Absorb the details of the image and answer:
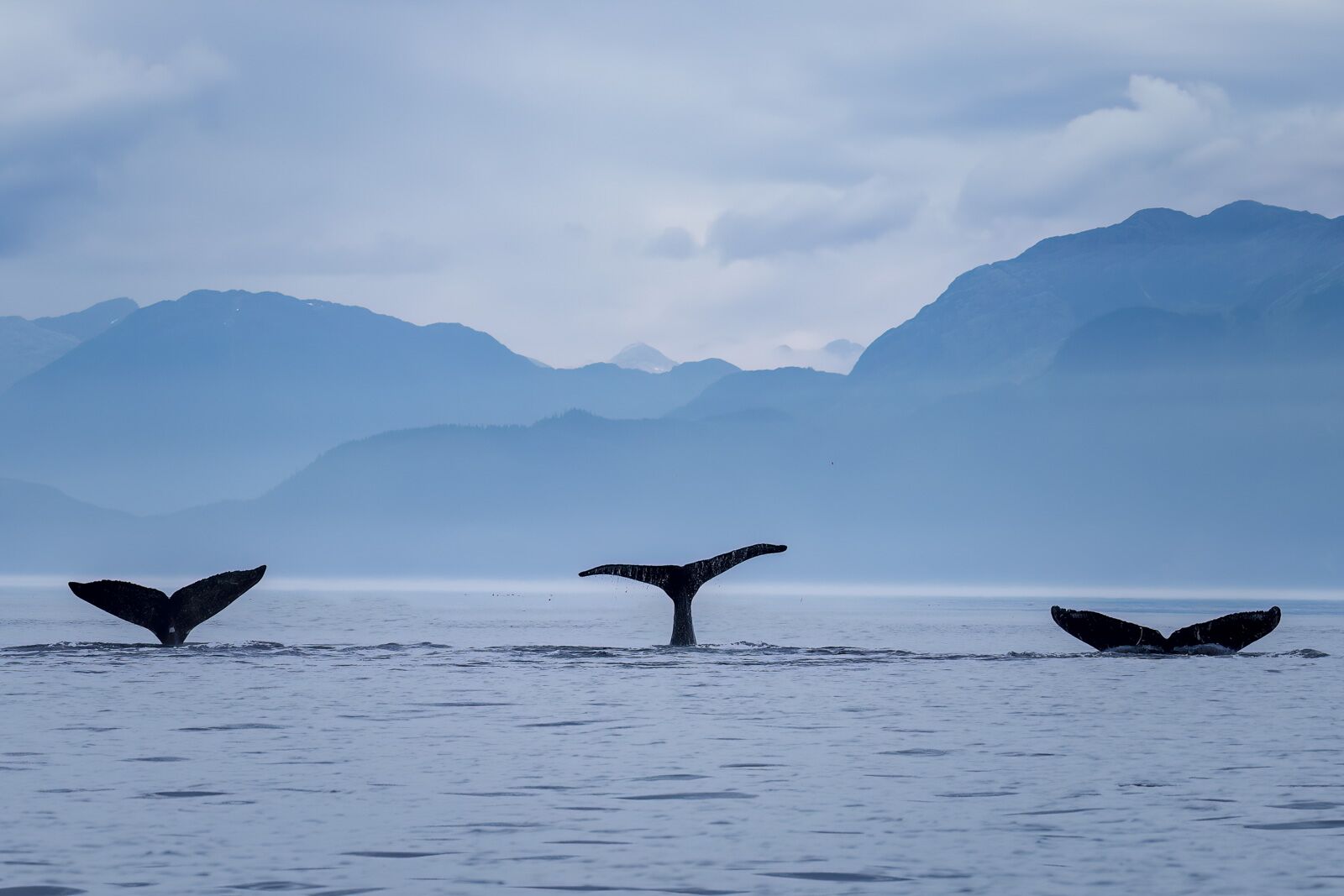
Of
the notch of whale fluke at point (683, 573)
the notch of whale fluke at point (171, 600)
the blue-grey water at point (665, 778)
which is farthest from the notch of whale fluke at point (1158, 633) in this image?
the notch of whale fluke at point (171, 600)

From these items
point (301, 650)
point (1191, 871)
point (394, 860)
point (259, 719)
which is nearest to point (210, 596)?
point (301, 650)

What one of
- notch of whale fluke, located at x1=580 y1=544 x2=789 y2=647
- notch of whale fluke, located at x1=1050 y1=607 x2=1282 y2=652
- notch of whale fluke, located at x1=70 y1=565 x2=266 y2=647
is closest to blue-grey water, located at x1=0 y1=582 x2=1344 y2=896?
notch of whale fluke, located at x1=70 y1=565 x2=266 y2=647

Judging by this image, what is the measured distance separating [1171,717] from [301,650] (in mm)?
21413

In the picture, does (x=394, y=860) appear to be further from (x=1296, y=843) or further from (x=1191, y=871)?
(x=1296, y=843)

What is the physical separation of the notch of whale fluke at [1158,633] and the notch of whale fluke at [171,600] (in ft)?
53.6

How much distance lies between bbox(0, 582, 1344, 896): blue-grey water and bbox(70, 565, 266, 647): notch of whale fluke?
1510mm

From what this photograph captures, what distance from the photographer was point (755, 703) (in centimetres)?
2467

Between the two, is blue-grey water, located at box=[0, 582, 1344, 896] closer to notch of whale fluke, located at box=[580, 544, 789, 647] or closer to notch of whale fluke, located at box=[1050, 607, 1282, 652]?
notch of whale fluke, located at box=[580, 544, 789, 647]

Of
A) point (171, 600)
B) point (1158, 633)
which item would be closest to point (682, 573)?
point (1158, 633)

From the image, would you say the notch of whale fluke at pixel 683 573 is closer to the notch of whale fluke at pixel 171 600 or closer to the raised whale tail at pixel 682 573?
the raised whale tail at pixel 682 573

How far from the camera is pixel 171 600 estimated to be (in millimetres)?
36406

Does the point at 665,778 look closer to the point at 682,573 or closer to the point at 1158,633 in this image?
the point at 682,573

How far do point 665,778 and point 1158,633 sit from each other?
23.3 m

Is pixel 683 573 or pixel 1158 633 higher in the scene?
pixel 683 573
